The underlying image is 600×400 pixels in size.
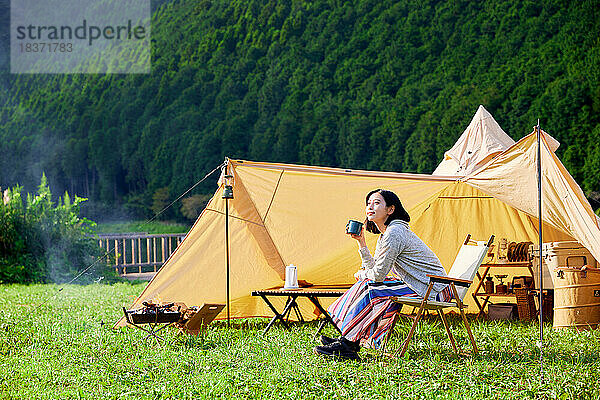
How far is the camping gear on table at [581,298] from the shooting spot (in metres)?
4.58

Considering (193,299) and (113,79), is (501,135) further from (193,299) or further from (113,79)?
(113,79)

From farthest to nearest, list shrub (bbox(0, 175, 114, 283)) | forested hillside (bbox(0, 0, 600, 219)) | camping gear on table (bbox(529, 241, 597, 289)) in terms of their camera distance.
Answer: forested hillside (bbox(0, 0, 600, 219)) → shrub (bbox(0, 175, 114, 283)) → camping gear on table (bbox(529, 241, 597, 289))

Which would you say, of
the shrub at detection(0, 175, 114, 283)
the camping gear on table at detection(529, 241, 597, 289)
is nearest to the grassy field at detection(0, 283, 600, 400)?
the camping gear on table at detection(529, 241, 597, 289)

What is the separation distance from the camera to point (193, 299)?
5.20m

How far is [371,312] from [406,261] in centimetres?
36

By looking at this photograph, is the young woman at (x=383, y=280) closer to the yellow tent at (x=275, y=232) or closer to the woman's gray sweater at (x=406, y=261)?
the woman's gray sweater at (x=406, y=261)

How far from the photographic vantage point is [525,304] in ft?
17.3

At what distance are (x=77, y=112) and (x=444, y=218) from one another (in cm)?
2082

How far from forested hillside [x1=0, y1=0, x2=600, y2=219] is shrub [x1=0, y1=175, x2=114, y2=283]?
6.98m

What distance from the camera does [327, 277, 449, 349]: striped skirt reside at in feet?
12.6

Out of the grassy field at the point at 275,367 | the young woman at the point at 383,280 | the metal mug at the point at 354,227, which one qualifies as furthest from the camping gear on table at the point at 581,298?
the metal mug at the point at 354,227

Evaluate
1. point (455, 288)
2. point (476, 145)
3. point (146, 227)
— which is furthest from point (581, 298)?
point (146, 227)

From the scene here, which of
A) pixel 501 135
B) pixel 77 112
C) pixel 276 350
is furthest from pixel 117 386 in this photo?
pixel 77 112

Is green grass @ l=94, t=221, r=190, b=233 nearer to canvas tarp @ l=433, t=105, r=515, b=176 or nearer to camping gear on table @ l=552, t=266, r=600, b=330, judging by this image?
canvas tarp @ l=433, t=105, r=515, b=176
